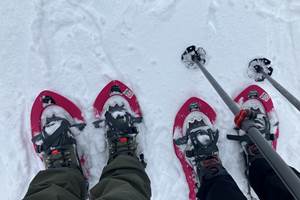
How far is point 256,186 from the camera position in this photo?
1857mm

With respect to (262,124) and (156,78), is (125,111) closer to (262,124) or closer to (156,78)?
(156,78)

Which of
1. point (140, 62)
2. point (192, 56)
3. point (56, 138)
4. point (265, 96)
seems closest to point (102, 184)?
point (56, 138)

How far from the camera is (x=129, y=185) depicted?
5.21 ft

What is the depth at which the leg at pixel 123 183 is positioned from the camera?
1.45m

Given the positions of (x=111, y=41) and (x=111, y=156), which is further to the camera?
(x=111, y=41)

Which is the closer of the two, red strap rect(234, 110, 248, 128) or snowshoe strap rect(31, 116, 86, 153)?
red strap rect(234, 110, 248, 128)

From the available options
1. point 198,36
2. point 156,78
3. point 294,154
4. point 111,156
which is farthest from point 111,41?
point 294,154

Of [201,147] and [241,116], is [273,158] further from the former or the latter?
[201,147]

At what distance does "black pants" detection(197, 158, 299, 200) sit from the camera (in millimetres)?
1603

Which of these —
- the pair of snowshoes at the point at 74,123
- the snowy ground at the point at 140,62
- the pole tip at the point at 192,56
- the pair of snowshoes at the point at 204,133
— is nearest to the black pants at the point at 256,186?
the pair of snowshoes at the point at 204,133

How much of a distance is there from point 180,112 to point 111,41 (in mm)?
748

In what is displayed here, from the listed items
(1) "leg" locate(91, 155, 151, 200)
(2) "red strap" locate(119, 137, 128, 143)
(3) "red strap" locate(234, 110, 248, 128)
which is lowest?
(3) "red strap" locate(234, 110, 248, 128)

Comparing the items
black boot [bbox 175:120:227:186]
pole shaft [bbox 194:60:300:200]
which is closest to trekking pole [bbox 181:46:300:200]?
pole shaft [bbox 194:60:300:200]

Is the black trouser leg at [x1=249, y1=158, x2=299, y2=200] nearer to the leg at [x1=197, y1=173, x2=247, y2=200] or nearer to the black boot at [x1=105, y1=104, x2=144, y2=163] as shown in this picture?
the leg at [x1=197, y1=173, x2=247, y2=200]
